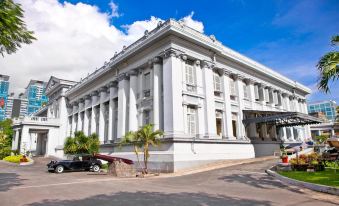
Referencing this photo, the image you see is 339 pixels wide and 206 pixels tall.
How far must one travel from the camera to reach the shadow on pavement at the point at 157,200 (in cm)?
817

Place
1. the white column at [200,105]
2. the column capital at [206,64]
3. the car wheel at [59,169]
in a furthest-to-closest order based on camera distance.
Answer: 1. the column capital at [206,64]
2. the white column at [200,105]
3. the car wheel at [59,169]

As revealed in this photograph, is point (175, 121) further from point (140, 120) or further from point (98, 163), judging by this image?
point (98, 163)

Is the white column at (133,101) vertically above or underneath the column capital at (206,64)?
underneath

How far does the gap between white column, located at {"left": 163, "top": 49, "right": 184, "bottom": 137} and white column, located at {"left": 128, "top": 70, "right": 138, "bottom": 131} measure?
550cm

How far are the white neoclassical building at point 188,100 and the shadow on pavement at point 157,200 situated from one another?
10.1 m

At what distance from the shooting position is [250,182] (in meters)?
12.7

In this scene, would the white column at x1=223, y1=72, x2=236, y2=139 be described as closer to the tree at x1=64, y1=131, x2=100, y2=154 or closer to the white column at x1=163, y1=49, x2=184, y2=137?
the white column at x1=163, y1=49, x2=184, y2=137

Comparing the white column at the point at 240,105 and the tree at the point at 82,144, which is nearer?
the white column at the point at 240,105

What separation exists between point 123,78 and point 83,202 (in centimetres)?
2094

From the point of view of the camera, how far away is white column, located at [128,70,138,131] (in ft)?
84.7

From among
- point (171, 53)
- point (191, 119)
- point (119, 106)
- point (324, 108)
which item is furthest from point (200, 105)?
point (324, 108)

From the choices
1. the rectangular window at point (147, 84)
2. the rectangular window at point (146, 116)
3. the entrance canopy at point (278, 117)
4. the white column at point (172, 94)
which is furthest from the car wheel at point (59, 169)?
the entrance canopy at point (278, 117)

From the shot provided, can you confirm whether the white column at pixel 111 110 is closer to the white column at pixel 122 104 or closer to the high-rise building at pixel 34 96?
the white column at pixel 122 104

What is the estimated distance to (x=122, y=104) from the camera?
27.6 metres
